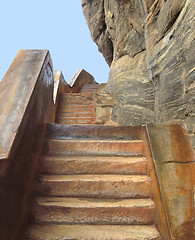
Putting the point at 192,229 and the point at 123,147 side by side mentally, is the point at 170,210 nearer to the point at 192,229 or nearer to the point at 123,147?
the point at 192,229

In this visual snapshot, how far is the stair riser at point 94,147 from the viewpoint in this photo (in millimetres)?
1812

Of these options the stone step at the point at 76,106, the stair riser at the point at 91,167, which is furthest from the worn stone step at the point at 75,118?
the stair riser at the point at 91,167

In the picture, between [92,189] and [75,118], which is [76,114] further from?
[92,189]

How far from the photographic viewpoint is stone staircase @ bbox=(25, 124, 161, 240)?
1.26 meters

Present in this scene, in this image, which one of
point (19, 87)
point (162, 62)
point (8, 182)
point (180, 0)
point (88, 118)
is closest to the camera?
point (8, 182)

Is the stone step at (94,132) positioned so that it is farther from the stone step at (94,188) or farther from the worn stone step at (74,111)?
the worn stone step at (74,111)

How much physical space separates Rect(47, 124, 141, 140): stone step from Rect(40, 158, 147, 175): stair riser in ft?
1.41

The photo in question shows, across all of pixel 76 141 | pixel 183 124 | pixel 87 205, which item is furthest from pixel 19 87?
pixel 183 124

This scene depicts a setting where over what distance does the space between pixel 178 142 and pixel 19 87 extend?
1.68m

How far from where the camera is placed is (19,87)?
149cm

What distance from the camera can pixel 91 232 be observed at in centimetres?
123

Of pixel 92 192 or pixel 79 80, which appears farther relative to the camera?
pixel 79 80

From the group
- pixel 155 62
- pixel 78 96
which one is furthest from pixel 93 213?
pixel 78 96

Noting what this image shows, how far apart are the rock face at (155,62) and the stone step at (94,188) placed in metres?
0.75
